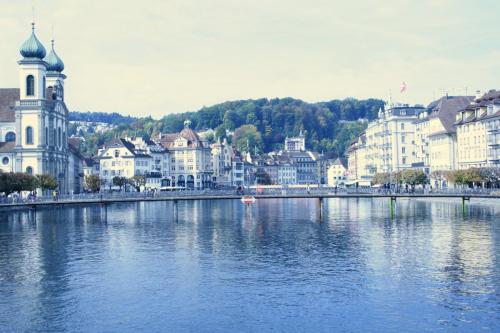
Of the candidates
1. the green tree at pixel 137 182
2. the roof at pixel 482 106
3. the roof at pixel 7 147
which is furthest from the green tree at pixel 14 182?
the roof at pixel 482 106

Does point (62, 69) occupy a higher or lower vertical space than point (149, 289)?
higher

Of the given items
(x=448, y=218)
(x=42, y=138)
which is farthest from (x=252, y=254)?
(x=42, y=138)

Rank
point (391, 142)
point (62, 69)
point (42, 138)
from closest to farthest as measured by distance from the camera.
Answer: point (42, 138)
point (62, 69)
point (391, 142)

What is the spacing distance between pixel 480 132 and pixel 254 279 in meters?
80.3

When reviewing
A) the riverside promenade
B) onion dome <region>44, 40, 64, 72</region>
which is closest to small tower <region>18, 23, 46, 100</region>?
onion dome <region>44, 40, 64, 72</region>

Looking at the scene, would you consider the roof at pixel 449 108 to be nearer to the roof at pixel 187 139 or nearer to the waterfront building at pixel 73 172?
the waterfront building at pixel 73 172

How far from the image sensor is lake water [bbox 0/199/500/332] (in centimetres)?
3112

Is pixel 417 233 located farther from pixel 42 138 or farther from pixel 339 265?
pixel 42 138

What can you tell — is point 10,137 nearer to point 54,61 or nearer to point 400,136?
point 54,61

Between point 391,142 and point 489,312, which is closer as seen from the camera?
point 489,312

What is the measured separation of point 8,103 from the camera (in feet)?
399

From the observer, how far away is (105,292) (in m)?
37.5

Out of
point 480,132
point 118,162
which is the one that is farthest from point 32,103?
point 480,132

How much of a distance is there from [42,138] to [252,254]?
7328 centimetres
